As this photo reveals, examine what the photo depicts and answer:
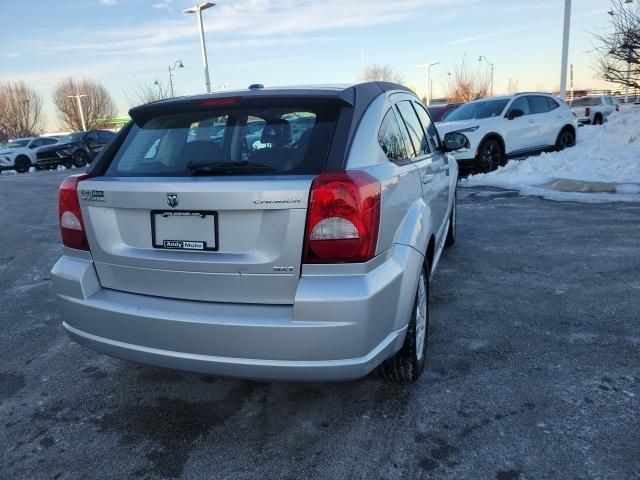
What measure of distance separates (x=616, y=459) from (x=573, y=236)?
4.42 metres

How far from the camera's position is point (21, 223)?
9195 mm

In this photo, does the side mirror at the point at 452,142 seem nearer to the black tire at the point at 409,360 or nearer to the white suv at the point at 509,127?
the black tire at the point at 409,360

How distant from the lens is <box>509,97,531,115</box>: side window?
39.5 ft

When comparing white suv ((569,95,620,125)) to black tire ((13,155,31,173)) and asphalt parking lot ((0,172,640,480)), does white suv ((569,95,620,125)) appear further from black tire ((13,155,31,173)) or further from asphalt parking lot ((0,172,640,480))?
black tire ((13,155,31,173))

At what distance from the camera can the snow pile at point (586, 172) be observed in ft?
29.5

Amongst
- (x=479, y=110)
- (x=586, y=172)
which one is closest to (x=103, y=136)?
(x=479, y=110)

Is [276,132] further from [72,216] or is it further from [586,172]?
[586,172]

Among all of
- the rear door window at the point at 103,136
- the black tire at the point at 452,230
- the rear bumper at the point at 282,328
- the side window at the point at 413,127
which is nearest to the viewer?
the rear bumper at the point at 282,328

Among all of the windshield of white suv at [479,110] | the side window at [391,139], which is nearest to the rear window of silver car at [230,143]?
the side window at [391,139]

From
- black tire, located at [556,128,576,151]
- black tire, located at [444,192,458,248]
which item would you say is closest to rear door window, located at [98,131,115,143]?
black tire, located at [556,128,576,151]

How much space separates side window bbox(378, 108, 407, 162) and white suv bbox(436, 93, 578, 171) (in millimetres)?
8368

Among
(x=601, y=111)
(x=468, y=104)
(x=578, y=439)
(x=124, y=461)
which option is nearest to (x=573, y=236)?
(x=578, y=439)

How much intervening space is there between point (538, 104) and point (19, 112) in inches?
2943

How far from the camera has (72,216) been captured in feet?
8.93
